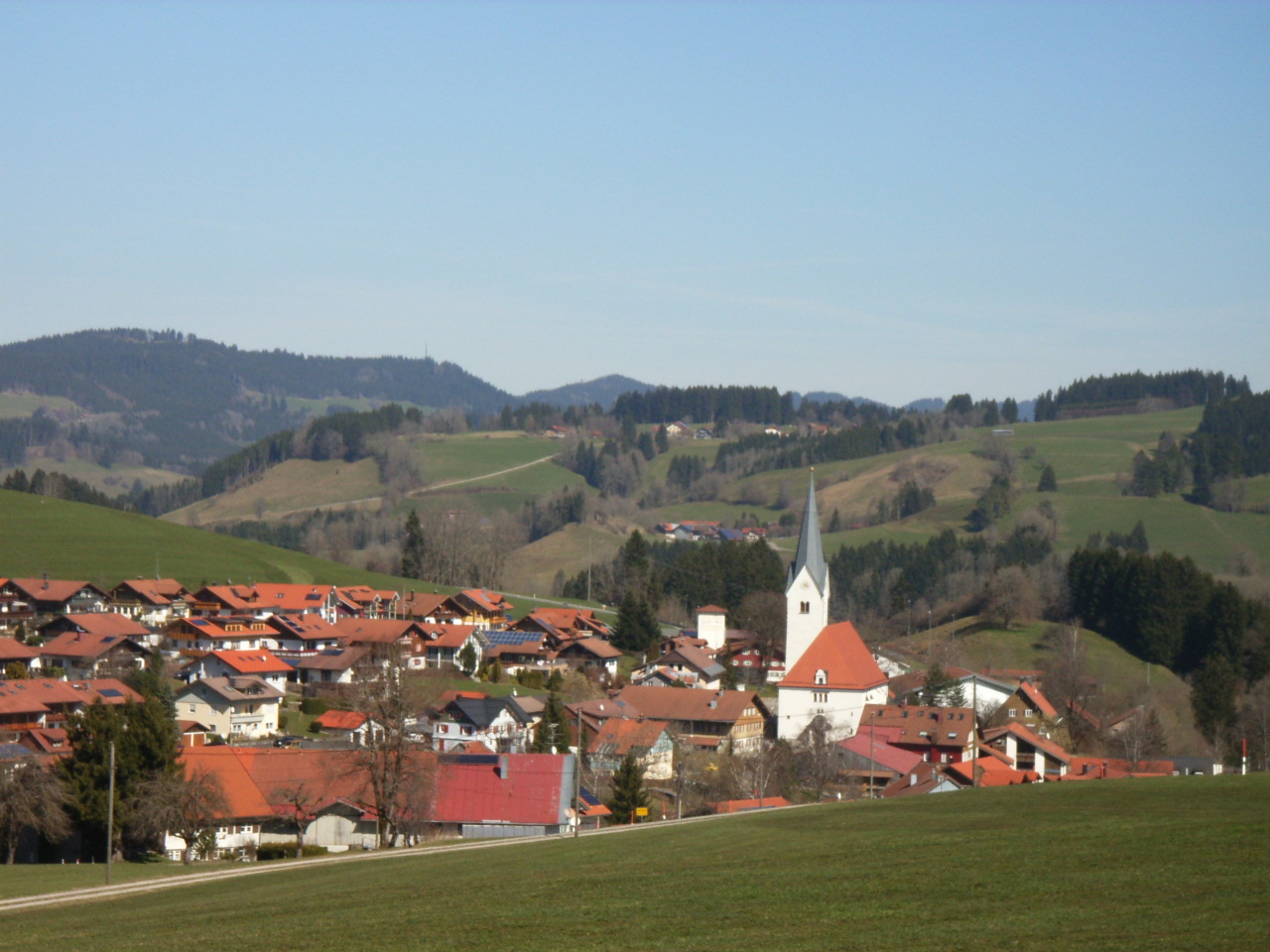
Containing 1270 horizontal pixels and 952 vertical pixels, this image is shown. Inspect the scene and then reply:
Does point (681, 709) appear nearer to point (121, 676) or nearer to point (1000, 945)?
point (121, 676)

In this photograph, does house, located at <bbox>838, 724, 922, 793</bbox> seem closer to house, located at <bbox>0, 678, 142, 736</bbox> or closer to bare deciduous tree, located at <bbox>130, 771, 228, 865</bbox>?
bare deciduous tree, located at <bbox>130, 771, 228, 865</bbox>

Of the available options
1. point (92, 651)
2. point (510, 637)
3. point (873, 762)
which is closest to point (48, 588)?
point (92, 651)

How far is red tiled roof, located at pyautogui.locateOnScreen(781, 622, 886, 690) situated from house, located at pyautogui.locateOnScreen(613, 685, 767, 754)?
2.76 m

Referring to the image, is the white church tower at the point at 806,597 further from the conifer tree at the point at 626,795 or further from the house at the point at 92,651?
the house at the point at 92,651

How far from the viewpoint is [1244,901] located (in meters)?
17.6

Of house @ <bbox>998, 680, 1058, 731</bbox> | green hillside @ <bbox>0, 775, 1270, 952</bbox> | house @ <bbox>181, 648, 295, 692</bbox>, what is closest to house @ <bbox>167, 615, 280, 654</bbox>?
house @ <bbox>181, 648, 295, 692</bbox>

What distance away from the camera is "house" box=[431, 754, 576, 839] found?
43938mm

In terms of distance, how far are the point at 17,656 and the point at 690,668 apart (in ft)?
127

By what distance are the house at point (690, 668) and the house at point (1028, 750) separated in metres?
24.3

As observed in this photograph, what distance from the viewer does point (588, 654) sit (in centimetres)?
9050

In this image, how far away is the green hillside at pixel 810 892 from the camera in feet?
57.8

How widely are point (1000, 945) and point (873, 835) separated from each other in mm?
11038

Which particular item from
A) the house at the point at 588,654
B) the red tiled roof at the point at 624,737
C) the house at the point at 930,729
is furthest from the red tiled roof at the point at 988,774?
the house at the point at 588,654

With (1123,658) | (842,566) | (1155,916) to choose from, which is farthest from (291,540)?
(1155,916)
